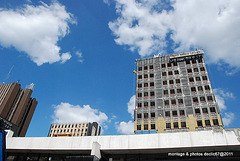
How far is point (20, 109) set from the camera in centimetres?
7088

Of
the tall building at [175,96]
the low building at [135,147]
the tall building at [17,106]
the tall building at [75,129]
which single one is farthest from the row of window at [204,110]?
the tall building at [75,129]

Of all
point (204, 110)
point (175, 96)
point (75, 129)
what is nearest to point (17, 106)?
point (75, 129)

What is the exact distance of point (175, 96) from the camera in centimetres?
4153

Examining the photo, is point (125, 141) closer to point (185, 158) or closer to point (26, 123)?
point (185, 158)

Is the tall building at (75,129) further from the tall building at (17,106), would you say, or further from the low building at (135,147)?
the low building at (135,147)

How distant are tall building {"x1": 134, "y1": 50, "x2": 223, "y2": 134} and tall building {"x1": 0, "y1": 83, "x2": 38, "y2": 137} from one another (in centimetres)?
5265

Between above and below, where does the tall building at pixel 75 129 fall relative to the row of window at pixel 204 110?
above

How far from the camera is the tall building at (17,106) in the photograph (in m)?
66.9

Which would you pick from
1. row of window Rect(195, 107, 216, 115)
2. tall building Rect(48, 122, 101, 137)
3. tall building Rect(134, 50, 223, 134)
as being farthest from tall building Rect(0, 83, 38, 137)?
row of window Rect(195, 107, 216, 115)

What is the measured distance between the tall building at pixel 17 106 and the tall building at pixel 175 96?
173 feet

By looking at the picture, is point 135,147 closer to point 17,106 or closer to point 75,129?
point 17,106

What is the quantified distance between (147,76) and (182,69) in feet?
30.5

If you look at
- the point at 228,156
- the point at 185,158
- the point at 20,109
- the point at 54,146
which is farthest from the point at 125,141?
the point at 20,109

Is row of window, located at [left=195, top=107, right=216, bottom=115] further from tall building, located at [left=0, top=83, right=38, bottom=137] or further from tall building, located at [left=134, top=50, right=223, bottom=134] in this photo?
tall building, located at [left=0, top=83, right=38, bottom=137]
